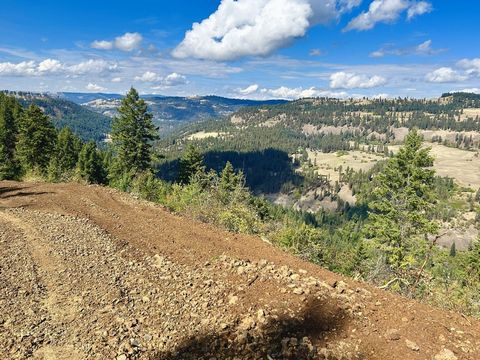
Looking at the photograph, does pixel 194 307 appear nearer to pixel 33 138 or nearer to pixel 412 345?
pixel 412 345

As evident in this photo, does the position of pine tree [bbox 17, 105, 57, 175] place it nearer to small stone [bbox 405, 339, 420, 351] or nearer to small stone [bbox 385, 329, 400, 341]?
small stone [bbox 385, 329, 400, 341]

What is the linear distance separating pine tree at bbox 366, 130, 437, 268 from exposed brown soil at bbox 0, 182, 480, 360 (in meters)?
19.0

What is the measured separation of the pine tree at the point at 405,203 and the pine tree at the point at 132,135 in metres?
32.9

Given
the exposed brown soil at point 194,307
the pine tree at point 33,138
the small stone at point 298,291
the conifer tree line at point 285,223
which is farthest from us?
the pine tree at point 33,138

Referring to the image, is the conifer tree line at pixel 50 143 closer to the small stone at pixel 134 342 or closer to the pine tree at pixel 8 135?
the pine tree at pixel 8 135

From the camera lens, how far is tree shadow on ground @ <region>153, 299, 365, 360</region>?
7.16 meters

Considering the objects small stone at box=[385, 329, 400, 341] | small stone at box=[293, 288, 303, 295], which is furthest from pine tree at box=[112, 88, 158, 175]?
small stone at box=[385, 329, 400, 341]

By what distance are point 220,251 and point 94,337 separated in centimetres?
568

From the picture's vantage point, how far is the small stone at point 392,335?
769cm

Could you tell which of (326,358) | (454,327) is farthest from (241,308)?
(454,327)

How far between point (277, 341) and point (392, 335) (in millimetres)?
2586

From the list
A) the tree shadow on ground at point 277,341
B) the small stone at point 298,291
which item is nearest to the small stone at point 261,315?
the tree shadow on ground at point 277,341

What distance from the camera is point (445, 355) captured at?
7246 millimetres

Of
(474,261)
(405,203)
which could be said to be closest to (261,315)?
(405,203)
